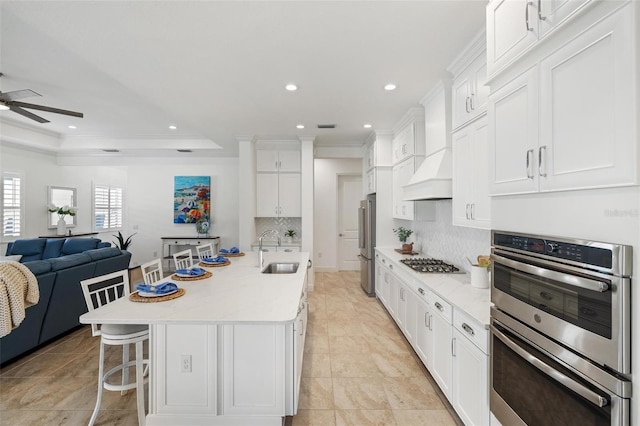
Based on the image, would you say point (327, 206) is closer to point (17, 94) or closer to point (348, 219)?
point (348, 219)

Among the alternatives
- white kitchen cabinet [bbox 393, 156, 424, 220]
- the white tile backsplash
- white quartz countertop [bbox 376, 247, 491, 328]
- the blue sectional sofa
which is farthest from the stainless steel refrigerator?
the blue sectional sofa

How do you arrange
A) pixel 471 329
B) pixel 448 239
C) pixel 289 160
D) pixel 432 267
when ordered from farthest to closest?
pixel 289 160 < pixel 448 239 < pixel 432 267 < pixel 471 329

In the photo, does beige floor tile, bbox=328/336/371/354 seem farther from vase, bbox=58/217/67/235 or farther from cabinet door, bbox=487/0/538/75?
vase, bbox=58/217/67/235

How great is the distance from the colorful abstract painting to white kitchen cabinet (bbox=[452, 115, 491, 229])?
6.00 metres

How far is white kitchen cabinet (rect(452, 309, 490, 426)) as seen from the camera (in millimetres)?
1602

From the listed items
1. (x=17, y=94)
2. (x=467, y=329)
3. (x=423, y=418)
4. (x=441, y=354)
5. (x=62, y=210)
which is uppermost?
(x=17, y=94)

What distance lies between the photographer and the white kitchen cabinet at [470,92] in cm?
211

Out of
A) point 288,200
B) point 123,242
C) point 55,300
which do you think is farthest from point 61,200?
point 288,200

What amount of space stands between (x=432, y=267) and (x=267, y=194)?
11.4 ft

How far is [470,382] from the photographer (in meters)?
1.75

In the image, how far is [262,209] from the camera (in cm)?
555

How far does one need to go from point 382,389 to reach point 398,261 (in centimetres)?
149

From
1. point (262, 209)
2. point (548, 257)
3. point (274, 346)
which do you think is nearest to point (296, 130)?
point (262, 209)

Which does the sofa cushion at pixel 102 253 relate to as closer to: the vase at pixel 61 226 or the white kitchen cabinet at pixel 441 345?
the vase at pixel 61 226
